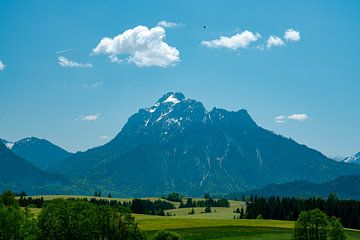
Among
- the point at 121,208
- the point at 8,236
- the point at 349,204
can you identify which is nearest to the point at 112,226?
the point at 121,208

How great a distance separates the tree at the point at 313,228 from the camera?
90.6 metres

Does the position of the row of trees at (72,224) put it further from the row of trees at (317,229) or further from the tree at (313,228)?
the row of trees at (317,229)

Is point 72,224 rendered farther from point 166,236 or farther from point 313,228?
point 313,228

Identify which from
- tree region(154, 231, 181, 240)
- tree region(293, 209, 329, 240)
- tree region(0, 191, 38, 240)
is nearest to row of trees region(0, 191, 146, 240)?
tree region(0, 191, 38, 240)

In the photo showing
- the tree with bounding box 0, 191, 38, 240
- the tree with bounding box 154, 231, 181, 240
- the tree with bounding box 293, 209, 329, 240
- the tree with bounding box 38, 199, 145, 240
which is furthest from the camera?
the tree with bounding box 154, 231, 181, 240

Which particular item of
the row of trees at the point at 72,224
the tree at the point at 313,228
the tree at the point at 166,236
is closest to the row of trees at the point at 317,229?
the tree at the point at 313,228

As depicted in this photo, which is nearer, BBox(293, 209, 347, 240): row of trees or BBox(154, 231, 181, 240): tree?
BBox(293, 209, 347, 240): row of trees

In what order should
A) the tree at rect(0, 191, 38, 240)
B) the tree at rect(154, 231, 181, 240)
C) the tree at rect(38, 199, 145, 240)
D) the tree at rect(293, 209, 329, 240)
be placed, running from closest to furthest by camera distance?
1. the tree at rect(293, 209, 329, 240)
2. the tree at rect(38, 199, 145, 240)
3. the tree at rect(0, 191, 38, 240)
4. the tree at rect(154, 231, 181, 240)

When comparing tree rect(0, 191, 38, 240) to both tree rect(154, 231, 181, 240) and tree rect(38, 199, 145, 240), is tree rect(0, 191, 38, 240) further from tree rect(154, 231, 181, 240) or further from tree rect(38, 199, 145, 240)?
tree rect(154, 231, 181, 240)

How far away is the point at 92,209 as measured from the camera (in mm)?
97812

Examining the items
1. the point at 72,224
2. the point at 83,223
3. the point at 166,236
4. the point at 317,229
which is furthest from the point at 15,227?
the point at 317,229

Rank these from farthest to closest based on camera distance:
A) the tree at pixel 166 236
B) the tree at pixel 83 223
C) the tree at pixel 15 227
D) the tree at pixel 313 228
A: the tree at pixel 166 236, the tree at pixel 15 227, the tree at pixel 83 223, the tree at pixel 313 228

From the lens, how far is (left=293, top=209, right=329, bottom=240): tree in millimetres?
90562

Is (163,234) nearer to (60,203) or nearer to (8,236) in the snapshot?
(60,203)
